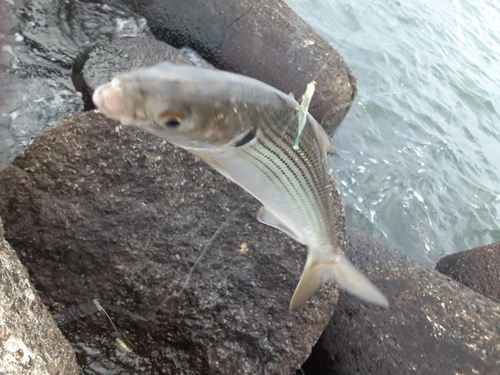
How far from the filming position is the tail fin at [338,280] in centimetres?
206

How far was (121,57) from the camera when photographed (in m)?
4.07

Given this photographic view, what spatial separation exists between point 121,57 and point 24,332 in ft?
9.46

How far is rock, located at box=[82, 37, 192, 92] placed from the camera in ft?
13.1

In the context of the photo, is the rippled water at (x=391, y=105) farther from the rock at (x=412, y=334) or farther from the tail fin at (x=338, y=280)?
the tail fin at (x=338, y=280)

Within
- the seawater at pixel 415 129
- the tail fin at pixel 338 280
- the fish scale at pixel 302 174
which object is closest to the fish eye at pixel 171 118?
the fish scale at pixel 302 174

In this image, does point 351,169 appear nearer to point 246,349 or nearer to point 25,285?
point 246,349

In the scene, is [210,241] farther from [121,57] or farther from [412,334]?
[121,57]

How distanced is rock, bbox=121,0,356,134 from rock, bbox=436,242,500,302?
2889 mm

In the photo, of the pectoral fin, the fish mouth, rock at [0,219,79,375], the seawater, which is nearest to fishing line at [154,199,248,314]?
rock at [0,219,79,375]

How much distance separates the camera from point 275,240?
10.3ft

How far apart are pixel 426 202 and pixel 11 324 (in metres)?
7.25

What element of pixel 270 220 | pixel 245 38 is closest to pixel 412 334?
pixel 270 220

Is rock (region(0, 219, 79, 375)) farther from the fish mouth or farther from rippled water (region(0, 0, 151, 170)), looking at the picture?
rippled water (region(0, 0, 151, 170))

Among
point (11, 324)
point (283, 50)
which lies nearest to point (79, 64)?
point (283, 50)
